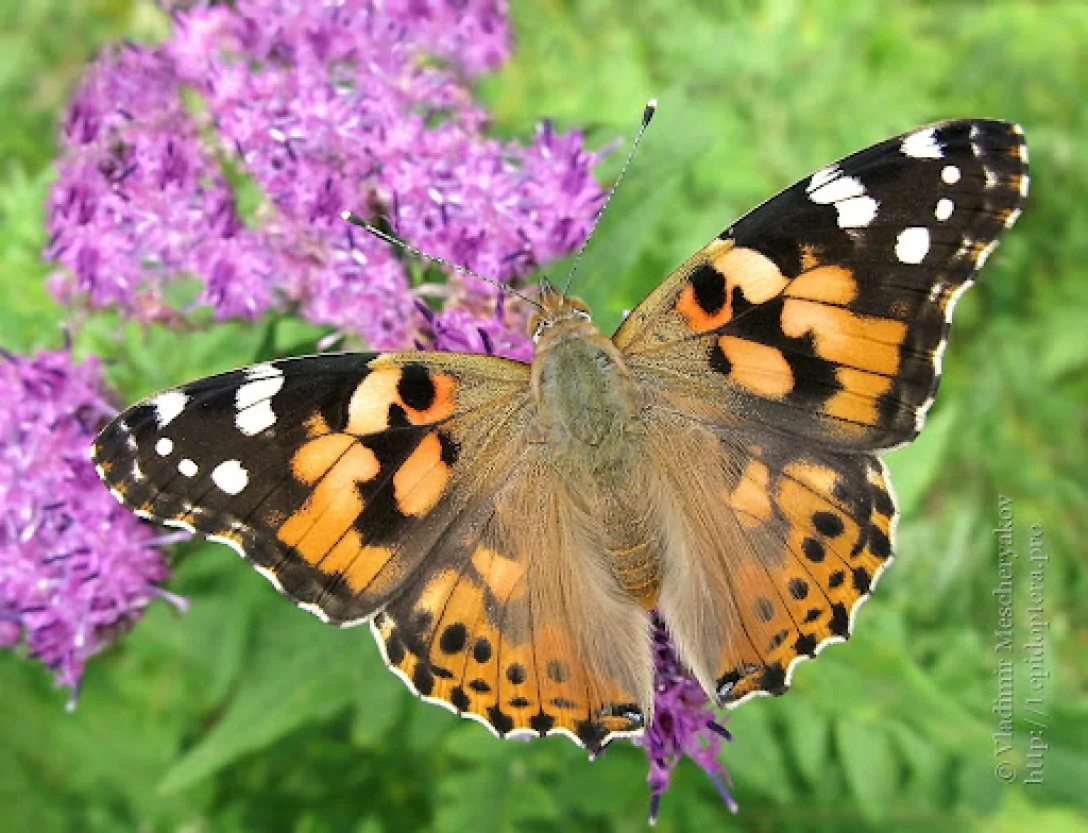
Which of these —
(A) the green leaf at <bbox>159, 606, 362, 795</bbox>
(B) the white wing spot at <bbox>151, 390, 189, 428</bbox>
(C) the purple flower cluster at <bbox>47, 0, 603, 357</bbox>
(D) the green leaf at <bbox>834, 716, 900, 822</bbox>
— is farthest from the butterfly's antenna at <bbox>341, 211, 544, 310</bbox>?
(D) the green leaf at <bbox>834, 716, 900, 822</bbox>

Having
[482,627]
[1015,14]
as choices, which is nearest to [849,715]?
[482,627]

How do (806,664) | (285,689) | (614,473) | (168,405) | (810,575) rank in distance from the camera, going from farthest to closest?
1. (806,664)
2. (285,689)
3. (614,473)
4. (810,575)
5. (168,405)

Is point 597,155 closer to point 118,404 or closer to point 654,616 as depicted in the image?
point 654,616

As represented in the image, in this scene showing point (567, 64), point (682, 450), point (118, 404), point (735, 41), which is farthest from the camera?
point (567, 64)

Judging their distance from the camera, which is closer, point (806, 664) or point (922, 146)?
point (922, 146)

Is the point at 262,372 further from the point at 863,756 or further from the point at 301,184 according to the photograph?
the point at 863,756

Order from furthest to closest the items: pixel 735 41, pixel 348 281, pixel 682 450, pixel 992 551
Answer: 1. pixel 735 41
2. pixel 992 551
3. pixel 348 281
4. pixel 682 450

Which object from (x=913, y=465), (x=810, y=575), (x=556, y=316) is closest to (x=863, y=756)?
(x=913, y=465)

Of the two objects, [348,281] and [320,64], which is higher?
[320,64]

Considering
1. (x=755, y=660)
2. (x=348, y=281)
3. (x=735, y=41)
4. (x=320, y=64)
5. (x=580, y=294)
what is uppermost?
(x=735, y=41)
